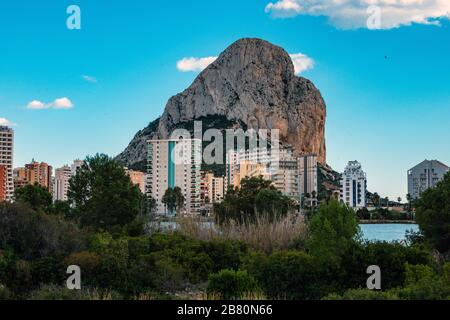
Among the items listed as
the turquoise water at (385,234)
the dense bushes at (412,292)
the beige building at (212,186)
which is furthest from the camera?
the beige building at (212,186)

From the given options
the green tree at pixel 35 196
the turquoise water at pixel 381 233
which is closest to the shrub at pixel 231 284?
the turquoise water at pixel 381 233

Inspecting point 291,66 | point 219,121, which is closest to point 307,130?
point 291,66

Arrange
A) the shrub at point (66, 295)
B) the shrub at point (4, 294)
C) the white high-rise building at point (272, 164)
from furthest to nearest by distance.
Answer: the white high-rise building at point (272, 164)
the shrub at point (4, 294)
the shrub at point (66, 295)

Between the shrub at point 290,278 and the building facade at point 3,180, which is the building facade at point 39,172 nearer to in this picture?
the building facade at point 3,180

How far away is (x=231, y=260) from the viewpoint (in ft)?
62.0

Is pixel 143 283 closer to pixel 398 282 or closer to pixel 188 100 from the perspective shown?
pixel 398 282

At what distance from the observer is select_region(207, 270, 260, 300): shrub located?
13477mm

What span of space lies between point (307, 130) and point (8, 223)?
15731 cm

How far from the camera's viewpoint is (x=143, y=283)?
50.4 feet

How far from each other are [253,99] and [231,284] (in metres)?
142

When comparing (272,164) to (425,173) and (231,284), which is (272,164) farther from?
(231,284)

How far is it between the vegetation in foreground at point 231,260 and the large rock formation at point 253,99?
415 feet

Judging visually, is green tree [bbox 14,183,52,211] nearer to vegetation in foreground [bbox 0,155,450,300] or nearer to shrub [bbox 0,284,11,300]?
vegetation in foreground [bbox 0,155,450,300]

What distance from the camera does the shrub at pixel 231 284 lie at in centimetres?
1348
